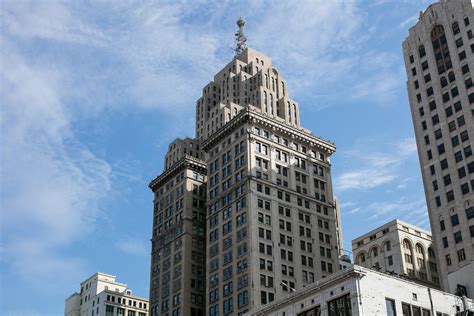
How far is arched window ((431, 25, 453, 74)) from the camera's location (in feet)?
497

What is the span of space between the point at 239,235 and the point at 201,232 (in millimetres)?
24291

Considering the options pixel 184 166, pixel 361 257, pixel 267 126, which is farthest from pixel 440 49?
pixel 184 166

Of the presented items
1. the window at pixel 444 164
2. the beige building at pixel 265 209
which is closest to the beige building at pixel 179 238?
the beige building at pixel 265 209

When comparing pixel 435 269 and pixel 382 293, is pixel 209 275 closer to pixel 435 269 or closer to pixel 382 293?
pixel 435 269

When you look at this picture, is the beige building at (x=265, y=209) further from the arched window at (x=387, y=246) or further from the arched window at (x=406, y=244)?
the arched window at (x=406, y=244)

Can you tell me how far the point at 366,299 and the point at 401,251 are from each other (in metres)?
105

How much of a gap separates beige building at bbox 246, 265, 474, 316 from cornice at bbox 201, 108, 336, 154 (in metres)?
76.4

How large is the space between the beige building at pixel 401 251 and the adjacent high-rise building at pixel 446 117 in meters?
38.4

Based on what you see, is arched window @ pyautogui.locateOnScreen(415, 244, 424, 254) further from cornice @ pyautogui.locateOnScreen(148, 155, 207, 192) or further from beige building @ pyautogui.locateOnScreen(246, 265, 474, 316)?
beige building @ pyautogui.locateOnScreen(246, 265, 474, 316)

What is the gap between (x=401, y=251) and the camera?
180 meters

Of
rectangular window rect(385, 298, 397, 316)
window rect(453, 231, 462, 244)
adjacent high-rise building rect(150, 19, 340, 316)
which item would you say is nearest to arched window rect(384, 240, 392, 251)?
adjacent high-rise building rect(150, 19, 340, 316)

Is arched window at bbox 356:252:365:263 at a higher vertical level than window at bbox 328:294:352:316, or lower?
higher

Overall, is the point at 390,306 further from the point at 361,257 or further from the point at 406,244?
the point at 361,257

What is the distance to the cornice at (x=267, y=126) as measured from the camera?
161m
